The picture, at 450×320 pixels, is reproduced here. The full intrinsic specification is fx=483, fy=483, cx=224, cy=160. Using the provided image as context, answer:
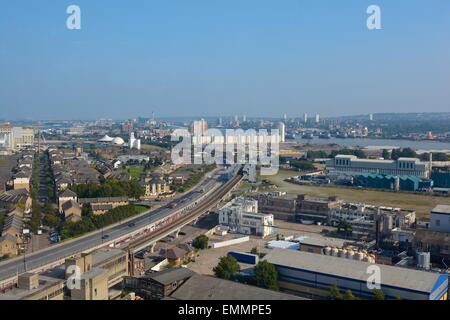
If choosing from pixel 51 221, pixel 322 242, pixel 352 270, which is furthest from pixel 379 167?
pixel 352 270

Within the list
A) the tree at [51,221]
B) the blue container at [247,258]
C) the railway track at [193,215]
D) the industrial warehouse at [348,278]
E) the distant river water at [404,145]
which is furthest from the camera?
the distant river water at [404,145]

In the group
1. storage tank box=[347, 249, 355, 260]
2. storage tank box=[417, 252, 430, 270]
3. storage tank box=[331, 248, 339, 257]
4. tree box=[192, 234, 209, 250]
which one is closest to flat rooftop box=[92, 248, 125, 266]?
tree box=[192, 234, 209, 250]

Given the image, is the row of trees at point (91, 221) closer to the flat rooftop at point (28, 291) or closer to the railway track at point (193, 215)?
the railway track at point (193, 215)

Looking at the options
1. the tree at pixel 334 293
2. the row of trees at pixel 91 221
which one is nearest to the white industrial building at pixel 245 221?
the row of trees at pixel 91 221

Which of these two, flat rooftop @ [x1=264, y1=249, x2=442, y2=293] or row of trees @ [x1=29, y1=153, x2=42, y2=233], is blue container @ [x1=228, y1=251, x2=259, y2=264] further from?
row of trees @ [x1=29, y1=153, x2=42, y2=233]

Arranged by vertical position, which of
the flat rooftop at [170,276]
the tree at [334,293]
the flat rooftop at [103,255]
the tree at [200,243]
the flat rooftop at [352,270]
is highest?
the flat rooftop at [103,255]

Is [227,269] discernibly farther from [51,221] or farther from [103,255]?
[51,221]
